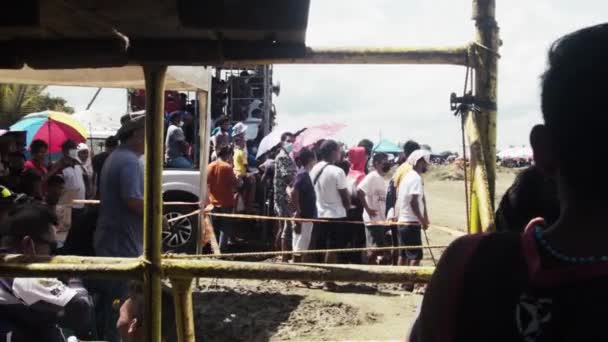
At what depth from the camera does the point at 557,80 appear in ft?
3.59

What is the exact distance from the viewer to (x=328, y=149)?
7.52 m

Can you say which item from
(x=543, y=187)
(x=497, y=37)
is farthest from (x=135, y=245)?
(x=543, y=187)

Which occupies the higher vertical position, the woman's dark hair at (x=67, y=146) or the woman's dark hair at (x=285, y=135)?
the woman's dark hair at (x=285, y=135)

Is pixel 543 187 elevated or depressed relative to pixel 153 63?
depressed

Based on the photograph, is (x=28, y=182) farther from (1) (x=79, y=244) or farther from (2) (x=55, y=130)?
(2) (x=55, y=130)

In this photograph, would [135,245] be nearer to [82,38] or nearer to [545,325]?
[82,38]

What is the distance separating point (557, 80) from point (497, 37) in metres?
1.51

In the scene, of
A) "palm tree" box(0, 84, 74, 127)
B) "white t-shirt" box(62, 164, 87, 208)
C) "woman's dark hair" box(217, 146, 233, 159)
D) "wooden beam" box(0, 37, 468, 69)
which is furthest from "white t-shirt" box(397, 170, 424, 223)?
"palm tree" box(0, 84, 74, 127)

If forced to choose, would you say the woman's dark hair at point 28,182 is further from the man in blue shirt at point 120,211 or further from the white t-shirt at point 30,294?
the white t-shirt at point 30,294

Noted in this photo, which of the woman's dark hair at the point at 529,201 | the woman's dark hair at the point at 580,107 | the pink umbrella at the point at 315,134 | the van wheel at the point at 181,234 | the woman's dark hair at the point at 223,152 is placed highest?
the pink umbrella at the point at 315,134

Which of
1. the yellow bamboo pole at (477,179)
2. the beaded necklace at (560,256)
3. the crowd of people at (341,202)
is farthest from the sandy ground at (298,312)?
the beaded necklace at (560,256)

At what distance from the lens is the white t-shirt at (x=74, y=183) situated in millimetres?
7438

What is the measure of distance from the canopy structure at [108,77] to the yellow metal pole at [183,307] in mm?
3249

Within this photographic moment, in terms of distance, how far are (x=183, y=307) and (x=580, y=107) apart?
181 centimetres
